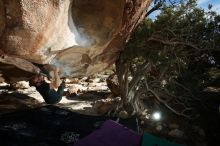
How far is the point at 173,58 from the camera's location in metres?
8.67

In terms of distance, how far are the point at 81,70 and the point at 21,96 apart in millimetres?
2984

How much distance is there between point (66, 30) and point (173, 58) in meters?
4.07

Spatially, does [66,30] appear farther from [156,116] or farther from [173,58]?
[156,116]

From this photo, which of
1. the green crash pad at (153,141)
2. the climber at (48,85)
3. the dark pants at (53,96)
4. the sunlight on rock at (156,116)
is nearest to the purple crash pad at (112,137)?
the green crash pad at (153,141)

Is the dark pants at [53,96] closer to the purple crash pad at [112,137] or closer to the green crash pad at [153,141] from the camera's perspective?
the purple crash pad at [112,137]

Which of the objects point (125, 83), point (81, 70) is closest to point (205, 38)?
point (125, 83)

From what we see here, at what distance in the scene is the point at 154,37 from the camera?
831 cm

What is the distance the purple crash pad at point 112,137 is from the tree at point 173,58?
346 cm

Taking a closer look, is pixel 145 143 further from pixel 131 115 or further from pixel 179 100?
pixel 179 100

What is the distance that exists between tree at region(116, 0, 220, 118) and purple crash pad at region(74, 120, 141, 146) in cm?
346

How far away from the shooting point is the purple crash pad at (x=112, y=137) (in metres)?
4.89

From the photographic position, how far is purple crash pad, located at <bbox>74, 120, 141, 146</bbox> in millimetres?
4891

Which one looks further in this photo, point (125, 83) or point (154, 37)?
point (125, 83)

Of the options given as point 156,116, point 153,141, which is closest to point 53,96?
point 156,116
